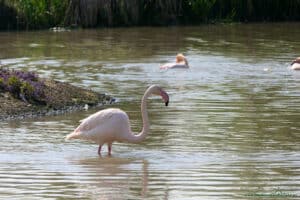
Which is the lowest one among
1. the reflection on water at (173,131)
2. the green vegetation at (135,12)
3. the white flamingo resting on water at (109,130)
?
the reflection on water at (173,131)

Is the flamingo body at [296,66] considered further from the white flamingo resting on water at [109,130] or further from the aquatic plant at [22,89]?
the white flamingo resting on water at [109,130]

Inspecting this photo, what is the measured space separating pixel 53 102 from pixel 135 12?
23.7 m

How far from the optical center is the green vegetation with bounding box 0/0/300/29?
38.8 metres

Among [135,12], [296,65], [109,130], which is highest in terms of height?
[135,12]

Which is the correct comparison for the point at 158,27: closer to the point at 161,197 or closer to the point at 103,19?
the point at 103,19

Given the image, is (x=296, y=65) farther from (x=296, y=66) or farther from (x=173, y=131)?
(x=173, y=131)

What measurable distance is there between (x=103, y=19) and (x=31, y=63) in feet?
48.7

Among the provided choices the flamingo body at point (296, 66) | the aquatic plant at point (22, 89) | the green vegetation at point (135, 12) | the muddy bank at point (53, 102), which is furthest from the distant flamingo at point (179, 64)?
the green vegetation at point (135, 12)

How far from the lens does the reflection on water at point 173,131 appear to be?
10445 millimetres

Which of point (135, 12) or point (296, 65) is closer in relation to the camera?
point (296, 65)

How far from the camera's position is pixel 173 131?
48.4 ft

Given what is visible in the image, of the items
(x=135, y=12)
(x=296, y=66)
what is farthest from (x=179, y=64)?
(x=135, y=12)

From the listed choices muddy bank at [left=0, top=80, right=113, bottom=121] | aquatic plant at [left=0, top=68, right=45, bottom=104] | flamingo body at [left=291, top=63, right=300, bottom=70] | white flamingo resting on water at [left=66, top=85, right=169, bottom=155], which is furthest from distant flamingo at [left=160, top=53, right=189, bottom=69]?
white flamingo resting on water at [left=66, top=85, right=169, bottom=155]

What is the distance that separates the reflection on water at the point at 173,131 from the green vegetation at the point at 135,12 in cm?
→ 793
